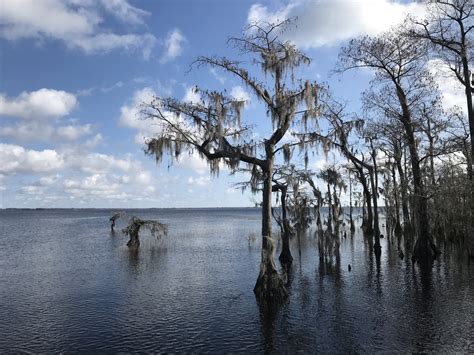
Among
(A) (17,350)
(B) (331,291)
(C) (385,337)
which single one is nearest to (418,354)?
(C) (385,337)

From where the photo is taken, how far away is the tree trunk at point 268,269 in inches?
602

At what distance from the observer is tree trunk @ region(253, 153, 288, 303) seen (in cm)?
1530

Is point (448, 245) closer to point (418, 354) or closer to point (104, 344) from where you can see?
point (418, 354)

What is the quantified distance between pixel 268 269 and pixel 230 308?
1959 millimetres

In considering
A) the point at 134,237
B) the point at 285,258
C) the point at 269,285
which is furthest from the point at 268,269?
the point at 134,237

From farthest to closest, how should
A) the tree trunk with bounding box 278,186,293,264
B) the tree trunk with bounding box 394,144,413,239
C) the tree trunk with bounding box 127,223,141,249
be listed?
the tree trunk with bounding box 127,223,141,249 < the tree trunk with bounding box 394,144,413,239 < the tree trunk with bounding box 278,186,293,264

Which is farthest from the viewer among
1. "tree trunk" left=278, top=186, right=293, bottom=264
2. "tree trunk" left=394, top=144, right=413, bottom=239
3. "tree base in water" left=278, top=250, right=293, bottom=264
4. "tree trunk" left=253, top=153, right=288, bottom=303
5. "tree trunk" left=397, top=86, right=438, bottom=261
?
"tree trunk" left=394, top=144, right=413, bottom=239

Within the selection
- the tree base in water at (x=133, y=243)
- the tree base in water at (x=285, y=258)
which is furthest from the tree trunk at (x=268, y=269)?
the tree base in water at (x=133, y=243)

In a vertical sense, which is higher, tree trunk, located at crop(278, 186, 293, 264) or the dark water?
tree trunk, located at crop(278, 186, 293, 264)

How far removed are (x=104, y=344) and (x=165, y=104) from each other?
28.2ft

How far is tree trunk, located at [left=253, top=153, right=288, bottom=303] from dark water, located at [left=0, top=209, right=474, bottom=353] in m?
0.56

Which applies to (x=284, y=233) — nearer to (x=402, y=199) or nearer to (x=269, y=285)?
(x=402, y=199)

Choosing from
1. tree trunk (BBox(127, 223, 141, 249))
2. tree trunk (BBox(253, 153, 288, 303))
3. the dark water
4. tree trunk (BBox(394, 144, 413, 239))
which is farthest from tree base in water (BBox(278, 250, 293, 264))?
tree trunk (BBox(127, 223, 141, 249))

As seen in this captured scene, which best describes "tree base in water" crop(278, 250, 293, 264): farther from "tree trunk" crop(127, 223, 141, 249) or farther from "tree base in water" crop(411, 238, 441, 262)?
"tree trunk" crop(127, 223, 141, 249)
